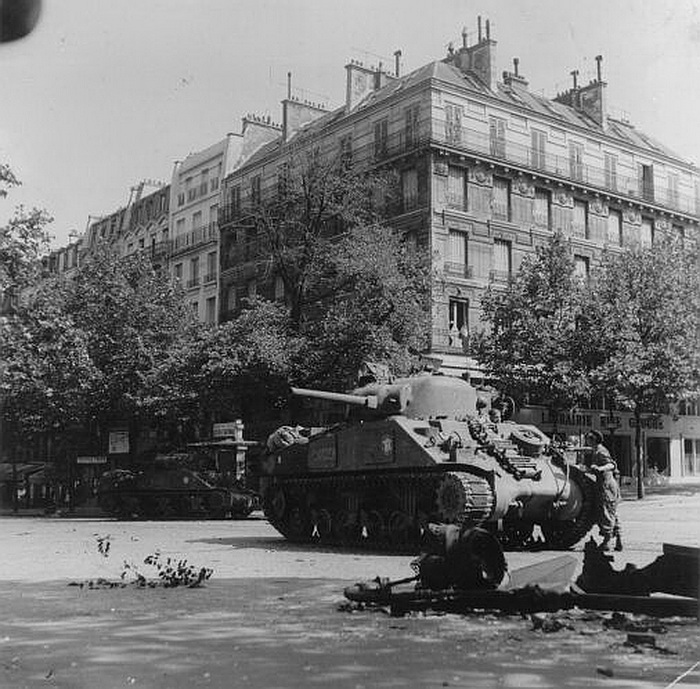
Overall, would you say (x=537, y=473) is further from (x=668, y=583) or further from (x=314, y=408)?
(x=314, y=408)

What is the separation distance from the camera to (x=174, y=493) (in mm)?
27125

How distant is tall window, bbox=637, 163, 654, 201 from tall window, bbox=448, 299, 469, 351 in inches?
429

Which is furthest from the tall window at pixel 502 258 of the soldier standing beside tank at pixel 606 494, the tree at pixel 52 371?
the soldier standing beside tank at pixel 606 494

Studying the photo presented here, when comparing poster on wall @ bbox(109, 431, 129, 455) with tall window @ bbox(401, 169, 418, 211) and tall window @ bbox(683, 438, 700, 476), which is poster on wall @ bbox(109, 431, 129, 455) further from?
tall window @ bbox(683, 438, 700, 476)

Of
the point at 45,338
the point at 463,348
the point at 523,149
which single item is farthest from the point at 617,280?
the point at 45,338

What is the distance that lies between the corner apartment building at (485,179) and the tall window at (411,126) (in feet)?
0.20

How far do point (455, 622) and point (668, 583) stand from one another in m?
1.61

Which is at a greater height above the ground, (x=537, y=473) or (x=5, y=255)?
(x=5, y=255)

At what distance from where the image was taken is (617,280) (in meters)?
31.8

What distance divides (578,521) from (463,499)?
9.31 feet

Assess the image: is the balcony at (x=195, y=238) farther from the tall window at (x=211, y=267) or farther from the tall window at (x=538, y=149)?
the tall window at (x=538, y=149)

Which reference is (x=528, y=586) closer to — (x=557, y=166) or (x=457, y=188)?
(x=457, y=188)

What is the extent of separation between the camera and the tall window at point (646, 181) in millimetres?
41656

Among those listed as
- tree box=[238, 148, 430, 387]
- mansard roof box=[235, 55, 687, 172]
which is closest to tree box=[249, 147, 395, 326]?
tree box=[238, 148, 430, 387]
